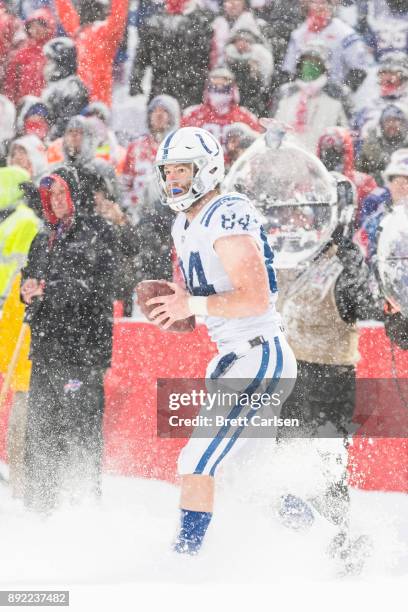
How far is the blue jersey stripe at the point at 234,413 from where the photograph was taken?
2.58 meters

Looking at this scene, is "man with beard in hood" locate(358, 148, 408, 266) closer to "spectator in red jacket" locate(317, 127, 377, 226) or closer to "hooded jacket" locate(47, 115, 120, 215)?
"spectator in red jacket" locate(317, 127, 377, 226)

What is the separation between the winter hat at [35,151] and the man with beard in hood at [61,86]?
0.61 ft

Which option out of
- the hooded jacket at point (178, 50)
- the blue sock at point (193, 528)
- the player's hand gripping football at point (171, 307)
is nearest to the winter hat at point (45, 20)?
the hooded jacket at point (178, 50)

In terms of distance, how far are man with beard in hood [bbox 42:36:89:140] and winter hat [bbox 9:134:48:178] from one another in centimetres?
19

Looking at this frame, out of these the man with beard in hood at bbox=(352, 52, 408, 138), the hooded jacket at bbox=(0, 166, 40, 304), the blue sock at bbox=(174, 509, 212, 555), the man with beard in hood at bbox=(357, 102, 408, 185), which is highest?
the man with beard in hood at bbox=(352, 52, 408, 138)

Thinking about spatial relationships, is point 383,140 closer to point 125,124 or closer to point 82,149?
point 125,124

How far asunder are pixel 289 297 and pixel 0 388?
1.33 meters

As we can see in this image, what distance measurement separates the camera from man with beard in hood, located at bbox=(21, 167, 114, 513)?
3359 millimetres

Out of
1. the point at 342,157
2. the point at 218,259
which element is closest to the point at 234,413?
the point at 218,259

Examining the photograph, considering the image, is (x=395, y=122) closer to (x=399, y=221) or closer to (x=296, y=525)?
(x=399, y=221)

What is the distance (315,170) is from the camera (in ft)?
11.5

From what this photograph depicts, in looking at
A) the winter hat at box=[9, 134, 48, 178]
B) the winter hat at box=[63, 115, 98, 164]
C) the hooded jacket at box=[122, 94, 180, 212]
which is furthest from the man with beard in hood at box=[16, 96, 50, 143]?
the hooded jacket at box=[122, 94, 180, 212]

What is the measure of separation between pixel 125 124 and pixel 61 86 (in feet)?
1.20

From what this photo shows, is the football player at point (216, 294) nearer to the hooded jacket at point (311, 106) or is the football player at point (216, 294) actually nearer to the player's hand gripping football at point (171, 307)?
the player's hand gripping football at point (171, 307)
